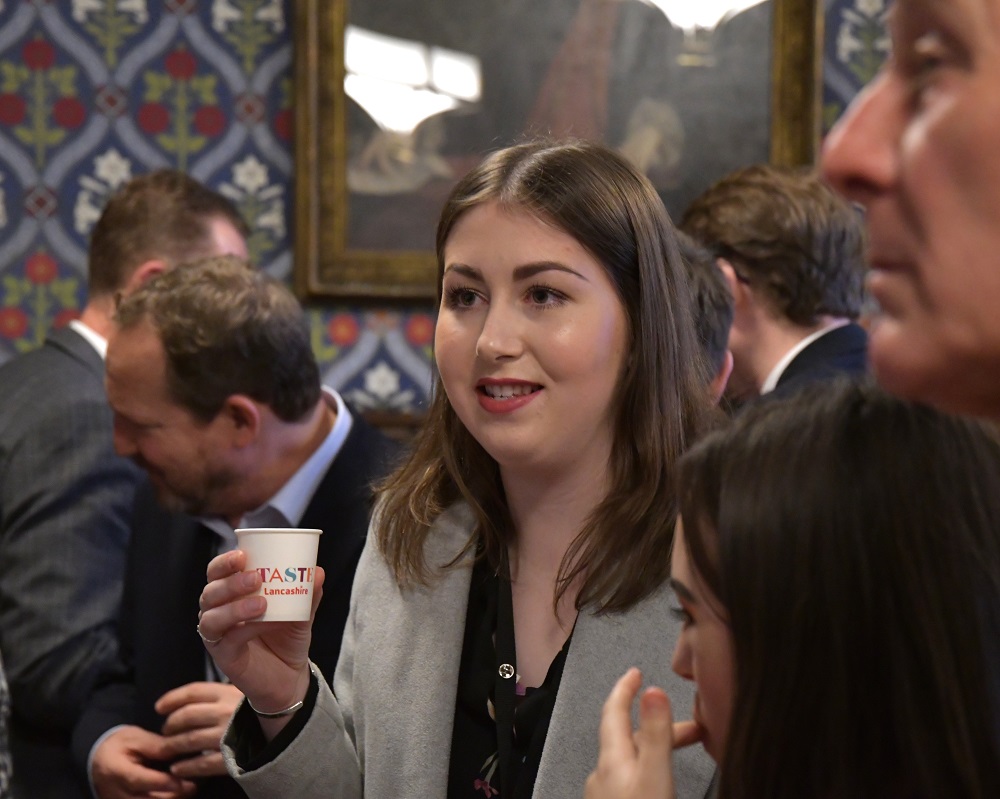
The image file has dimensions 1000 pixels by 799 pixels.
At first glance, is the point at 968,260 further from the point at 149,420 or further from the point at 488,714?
the point at 149,420

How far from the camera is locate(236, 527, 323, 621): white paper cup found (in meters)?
1.67

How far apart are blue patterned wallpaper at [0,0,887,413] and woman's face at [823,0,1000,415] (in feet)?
11.5

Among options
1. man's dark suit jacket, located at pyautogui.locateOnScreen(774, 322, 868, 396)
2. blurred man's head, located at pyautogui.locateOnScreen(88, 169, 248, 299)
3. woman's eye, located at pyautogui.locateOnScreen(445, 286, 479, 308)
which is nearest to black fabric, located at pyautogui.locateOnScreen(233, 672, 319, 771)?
woman's eye, located at pyautogui.locateOnScreen(445, 286, 479, 308)

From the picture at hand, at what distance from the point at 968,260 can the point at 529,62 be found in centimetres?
365

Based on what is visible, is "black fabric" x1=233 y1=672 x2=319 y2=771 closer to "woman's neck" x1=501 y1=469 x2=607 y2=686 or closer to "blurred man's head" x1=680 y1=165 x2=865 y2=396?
"woman's neck" x1=501 y1=469 x2=607 y2=686

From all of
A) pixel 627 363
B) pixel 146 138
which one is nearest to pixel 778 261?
pixel 627 363

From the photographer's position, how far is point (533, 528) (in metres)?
1.85

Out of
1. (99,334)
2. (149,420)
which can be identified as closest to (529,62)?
(99,334)

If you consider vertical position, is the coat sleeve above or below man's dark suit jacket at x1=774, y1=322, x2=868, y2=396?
below

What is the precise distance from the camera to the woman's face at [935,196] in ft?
2.23

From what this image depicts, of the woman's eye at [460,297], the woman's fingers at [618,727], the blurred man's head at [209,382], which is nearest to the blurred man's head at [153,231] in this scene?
the blurred man's head at [209,382]

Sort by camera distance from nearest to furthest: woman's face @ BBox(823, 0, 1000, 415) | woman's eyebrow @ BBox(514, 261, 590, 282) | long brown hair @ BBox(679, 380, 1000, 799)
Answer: woman's face @ BBox(823, 0, 1000, 415), long brown hair @ BBox(679, 380, 1000, 799), woman's eyebrow @ BBox(514, 261, 590, 282)

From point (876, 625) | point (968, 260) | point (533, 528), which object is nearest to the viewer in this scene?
point (968, 260)

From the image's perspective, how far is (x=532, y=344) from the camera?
1732 millimetres
